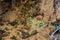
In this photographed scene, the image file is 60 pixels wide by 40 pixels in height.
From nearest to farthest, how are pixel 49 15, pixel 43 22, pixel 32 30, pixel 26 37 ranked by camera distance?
pixel 26 37 < pixel 32 30 < pixel 43 22 < pixel 49 15

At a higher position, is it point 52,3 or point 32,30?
point 52,3

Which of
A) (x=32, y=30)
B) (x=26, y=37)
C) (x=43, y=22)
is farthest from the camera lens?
(x=43, y=22)

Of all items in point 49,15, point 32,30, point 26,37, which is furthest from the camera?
point 49,15

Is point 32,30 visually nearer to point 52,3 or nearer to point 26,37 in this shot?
point 26,37

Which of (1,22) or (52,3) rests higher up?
(52,3)

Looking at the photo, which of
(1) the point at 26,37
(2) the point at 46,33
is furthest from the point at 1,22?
(2) the point at 46,33

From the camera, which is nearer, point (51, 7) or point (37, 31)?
point (37, 31)

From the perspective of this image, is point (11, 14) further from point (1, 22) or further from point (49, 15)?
point (49, 15)

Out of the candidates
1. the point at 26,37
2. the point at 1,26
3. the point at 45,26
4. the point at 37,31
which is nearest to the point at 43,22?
the point at 45,26

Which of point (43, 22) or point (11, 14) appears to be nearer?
point (43, 22)
